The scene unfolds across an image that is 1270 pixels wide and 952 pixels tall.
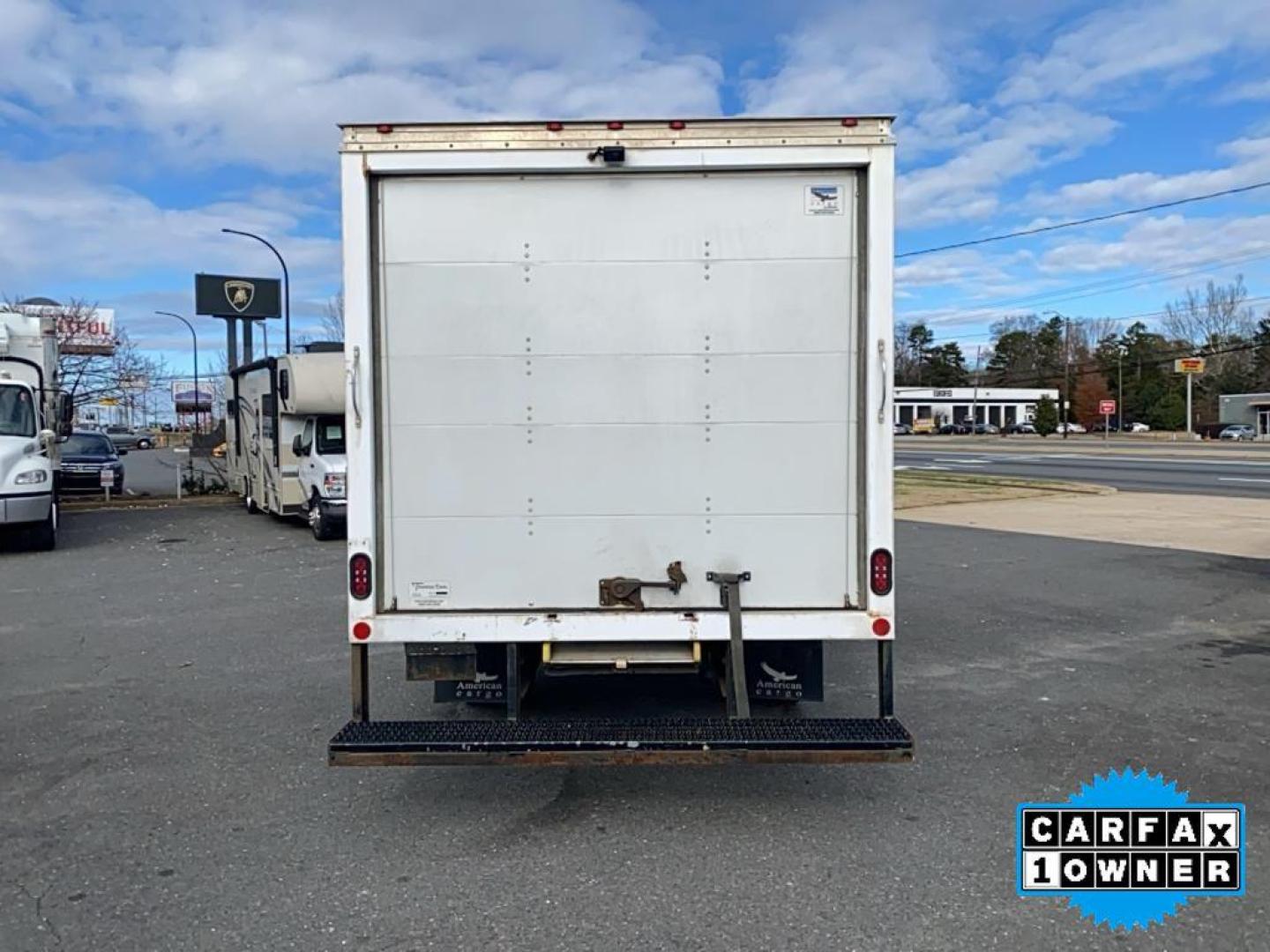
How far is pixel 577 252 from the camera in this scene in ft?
15.8

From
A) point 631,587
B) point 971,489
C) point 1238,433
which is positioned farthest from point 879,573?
point 1238,433

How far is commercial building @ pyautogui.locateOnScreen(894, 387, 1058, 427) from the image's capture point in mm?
119188

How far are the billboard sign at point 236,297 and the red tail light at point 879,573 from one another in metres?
45.2

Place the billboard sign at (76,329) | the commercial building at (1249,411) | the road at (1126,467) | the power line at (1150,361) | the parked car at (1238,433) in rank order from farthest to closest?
the power line at (1150,361)
the commercial building at (1249,411)
the parked car at (1238,433)
the billboard sign at (76,329)
the road at (1126,467)

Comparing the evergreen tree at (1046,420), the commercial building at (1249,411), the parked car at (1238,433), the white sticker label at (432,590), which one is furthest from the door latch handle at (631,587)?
the evergreen tree at (1046,420)

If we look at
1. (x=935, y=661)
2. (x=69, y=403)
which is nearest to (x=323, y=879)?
(x=935, y=661)

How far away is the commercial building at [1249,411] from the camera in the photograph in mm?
77875

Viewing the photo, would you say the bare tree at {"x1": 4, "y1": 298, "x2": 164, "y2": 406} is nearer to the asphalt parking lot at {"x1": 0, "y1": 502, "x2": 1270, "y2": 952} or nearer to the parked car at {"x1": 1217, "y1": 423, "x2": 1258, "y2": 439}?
the asphalt parking lot at {"x1": 0, "y1": 502, "x2": 1270, "y2": 952}

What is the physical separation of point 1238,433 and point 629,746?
81.5m

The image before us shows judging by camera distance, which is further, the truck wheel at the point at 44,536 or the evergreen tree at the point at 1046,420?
A: the evergreen tree at the point at 1046,420

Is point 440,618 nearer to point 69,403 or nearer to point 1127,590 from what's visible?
point 1127,590

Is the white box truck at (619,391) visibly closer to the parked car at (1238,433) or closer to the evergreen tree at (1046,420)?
the parked car at (1238,433)

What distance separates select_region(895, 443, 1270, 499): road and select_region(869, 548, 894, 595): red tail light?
23.3 meters

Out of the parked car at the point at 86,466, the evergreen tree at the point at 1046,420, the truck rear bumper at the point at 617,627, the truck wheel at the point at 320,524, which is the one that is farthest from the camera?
the evergreen tree at the point at 1046,420
